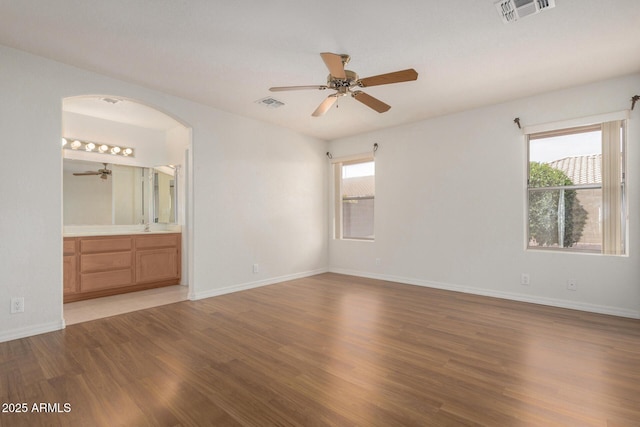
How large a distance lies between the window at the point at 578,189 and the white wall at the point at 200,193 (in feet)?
11.5

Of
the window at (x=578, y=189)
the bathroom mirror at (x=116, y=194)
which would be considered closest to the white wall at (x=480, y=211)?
the window at (x=578, y=189)

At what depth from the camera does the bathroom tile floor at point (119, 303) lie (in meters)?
3.58

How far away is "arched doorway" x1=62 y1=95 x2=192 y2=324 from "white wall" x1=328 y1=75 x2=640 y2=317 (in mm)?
3090

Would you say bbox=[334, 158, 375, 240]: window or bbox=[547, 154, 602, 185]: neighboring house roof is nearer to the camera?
bbox=[547, 154, 602, 185]: neighboring house roof

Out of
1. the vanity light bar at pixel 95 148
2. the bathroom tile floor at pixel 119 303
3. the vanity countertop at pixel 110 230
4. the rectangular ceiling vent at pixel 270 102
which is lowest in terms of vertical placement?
the bathroom tile floor at pixel 119 303

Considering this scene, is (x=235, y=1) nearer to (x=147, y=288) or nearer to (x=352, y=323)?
(x=352, y=323)

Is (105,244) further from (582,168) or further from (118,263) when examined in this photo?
(582,168)

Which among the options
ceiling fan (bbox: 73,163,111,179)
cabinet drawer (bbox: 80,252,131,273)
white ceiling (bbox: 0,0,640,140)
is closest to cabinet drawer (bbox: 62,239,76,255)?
cabinet drawer (bbox: 80,252,131,273)

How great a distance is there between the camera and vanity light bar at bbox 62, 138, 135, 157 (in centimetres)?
470

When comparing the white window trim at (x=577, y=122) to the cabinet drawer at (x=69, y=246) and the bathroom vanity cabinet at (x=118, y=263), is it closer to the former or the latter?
the bathroom vanity cabinet at (x=118, y=263)

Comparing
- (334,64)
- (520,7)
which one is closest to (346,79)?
(334,64)

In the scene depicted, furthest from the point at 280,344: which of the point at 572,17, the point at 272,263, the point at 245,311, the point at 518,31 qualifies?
the point at 572,17

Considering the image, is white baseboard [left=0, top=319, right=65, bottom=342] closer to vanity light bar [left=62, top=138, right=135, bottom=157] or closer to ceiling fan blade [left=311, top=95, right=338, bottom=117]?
vanity light bar [left=62, top=138, right=135, bottom=157]

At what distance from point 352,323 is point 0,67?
13.3 ft
